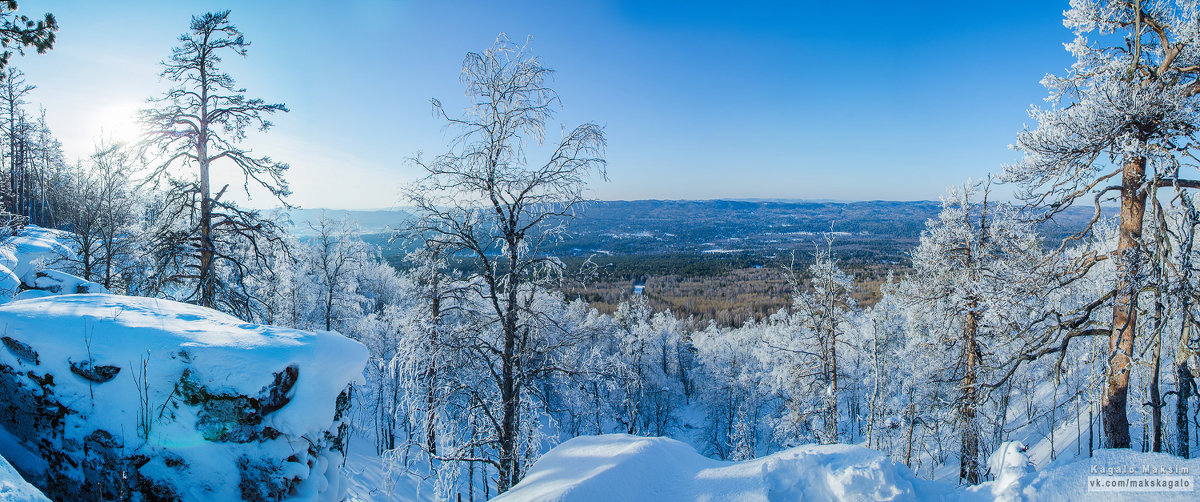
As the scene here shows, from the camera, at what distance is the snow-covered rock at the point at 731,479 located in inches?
125

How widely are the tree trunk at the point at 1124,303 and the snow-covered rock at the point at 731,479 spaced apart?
4.47 metres

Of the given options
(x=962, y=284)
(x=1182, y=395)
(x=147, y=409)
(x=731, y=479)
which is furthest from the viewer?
(x=962, y=284)

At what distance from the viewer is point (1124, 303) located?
218 inches

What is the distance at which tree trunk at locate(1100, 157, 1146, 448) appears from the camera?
17.6ft

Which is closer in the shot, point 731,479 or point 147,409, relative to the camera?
point 731,479

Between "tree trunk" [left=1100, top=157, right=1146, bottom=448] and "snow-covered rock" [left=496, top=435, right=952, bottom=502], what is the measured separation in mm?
4469

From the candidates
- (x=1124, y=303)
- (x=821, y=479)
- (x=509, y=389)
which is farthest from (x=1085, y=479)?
(x=509, y=389)

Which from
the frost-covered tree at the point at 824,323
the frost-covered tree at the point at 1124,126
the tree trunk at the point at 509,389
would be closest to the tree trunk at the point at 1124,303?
the frost-covered tree at the point at 1124,126

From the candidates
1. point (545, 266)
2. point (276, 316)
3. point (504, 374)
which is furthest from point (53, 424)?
point (276, 316)

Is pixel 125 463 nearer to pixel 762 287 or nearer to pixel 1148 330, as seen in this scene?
pixel 1148 330

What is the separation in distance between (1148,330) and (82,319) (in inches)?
487

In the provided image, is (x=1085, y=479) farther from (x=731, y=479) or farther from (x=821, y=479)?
(x=731, y=479)

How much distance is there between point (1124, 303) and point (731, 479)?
20.1ft

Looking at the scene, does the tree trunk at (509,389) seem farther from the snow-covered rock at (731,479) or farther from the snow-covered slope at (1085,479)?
the snow-covered slope at (1085,479)
